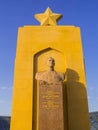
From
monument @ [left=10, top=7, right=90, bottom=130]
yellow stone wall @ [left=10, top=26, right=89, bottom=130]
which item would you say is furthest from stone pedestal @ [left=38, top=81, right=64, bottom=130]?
yellow stone wall @ [left=10, top=26, right=89, bottom=130]

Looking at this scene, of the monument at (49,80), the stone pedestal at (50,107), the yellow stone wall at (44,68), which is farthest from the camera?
the yellow stone wall at (44,68)

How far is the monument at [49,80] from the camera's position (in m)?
7.75

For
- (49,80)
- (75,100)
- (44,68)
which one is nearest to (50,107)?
(49,80)

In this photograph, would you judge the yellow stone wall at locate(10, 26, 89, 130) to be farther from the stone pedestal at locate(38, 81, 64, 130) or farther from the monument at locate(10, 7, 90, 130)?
the stone pedestal at locate(38, 81, 64, 130)

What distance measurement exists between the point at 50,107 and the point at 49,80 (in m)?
0.97

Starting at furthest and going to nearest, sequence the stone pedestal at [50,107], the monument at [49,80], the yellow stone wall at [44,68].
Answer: the yellow stone wall at [44,68]
the monument at [49,80]
the stone pedestal at [50,107]

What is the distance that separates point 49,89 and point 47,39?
268 centimetres

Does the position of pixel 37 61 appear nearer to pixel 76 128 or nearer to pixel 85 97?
pixel 85 97

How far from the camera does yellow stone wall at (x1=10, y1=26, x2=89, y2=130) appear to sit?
27.5ft

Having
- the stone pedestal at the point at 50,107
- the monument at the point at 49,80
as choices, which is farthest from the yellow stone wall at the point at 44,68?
the stone pedestal at the point at 50,107

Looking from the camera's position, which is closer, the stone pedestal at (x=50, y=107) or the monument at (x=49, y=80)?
the stone pedestal at (x=50, y=107)

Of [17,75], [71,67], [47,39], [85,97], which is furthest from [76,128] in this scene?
[47,39]

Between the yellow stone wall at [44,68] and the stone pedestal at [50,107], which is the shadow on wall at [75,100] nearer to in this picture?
the yellow stone wall at [44,68]

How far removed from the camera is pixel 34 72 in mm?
9055
